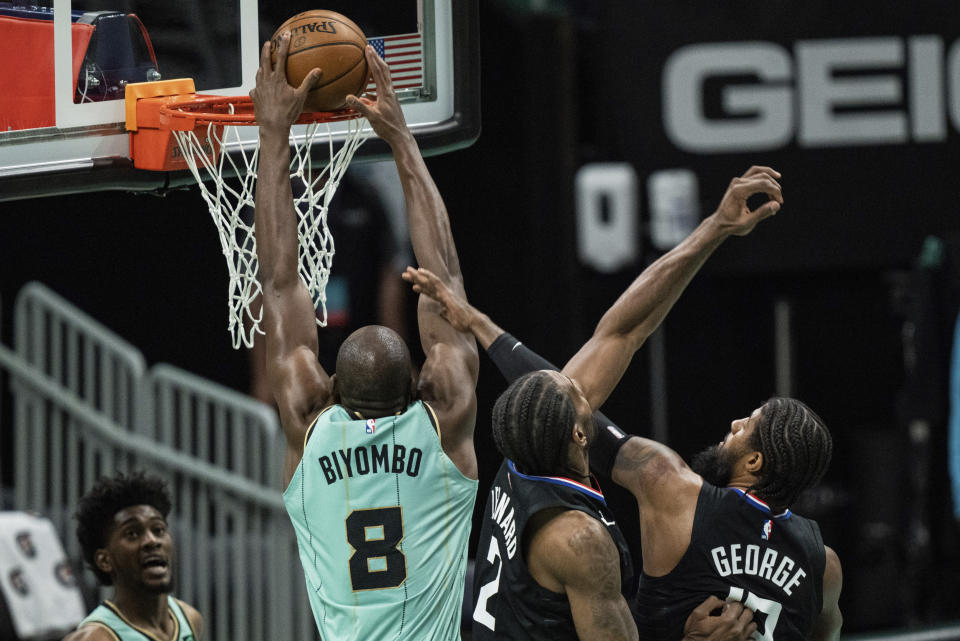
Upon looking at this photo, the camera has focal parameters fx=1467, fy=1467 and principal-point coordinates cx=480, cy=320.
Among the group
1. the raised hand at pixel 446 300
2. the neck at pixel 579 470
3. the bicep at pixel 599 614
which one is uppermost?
the raised hand at pixel 446 300

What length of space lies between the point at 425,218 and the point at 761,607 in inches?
56.8

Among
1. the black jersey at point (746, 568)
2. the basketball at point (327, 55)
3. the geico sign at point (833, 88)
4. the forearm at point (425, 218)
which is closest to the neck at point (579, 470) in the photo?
the black jersey at point (746, 568)

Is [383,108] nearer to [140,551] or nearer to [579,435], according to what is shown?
[579,435]

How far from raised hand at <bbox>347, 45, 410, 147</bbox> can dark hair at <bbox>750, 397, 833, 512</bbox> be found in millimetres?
1358

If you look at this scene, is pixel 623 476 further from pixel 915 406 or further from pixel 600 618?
pixel 915 406

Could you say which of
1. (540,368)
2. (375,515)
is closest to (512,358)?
(540,368)

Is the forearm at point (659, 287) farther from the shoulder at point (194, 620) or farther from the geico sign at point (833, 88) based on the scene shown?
the geico sign at point (833, 88)

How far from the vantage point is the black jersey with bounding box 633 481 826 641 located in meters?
3.82

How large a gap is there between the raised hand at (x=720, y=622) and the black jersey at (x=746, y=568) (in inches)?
1.0

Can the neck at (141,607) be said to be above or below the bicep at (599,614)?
below

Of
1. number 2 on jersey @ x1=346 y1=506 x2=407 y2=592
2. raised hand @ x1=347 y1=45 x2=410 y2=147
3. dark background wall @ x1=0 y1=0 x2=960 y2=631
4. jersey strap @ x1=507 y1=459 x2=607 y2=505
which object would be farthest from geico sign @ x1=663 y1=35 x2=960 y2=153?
jersey strap @ x1=507 y1=459 x2=607 y2=505

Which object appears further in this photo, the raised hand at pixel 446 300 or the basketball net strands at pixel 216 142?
the basketball net strands at pixel 216 142

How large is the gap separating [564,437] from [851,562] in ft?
20.8

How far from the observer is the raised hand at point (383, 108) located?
427cm
